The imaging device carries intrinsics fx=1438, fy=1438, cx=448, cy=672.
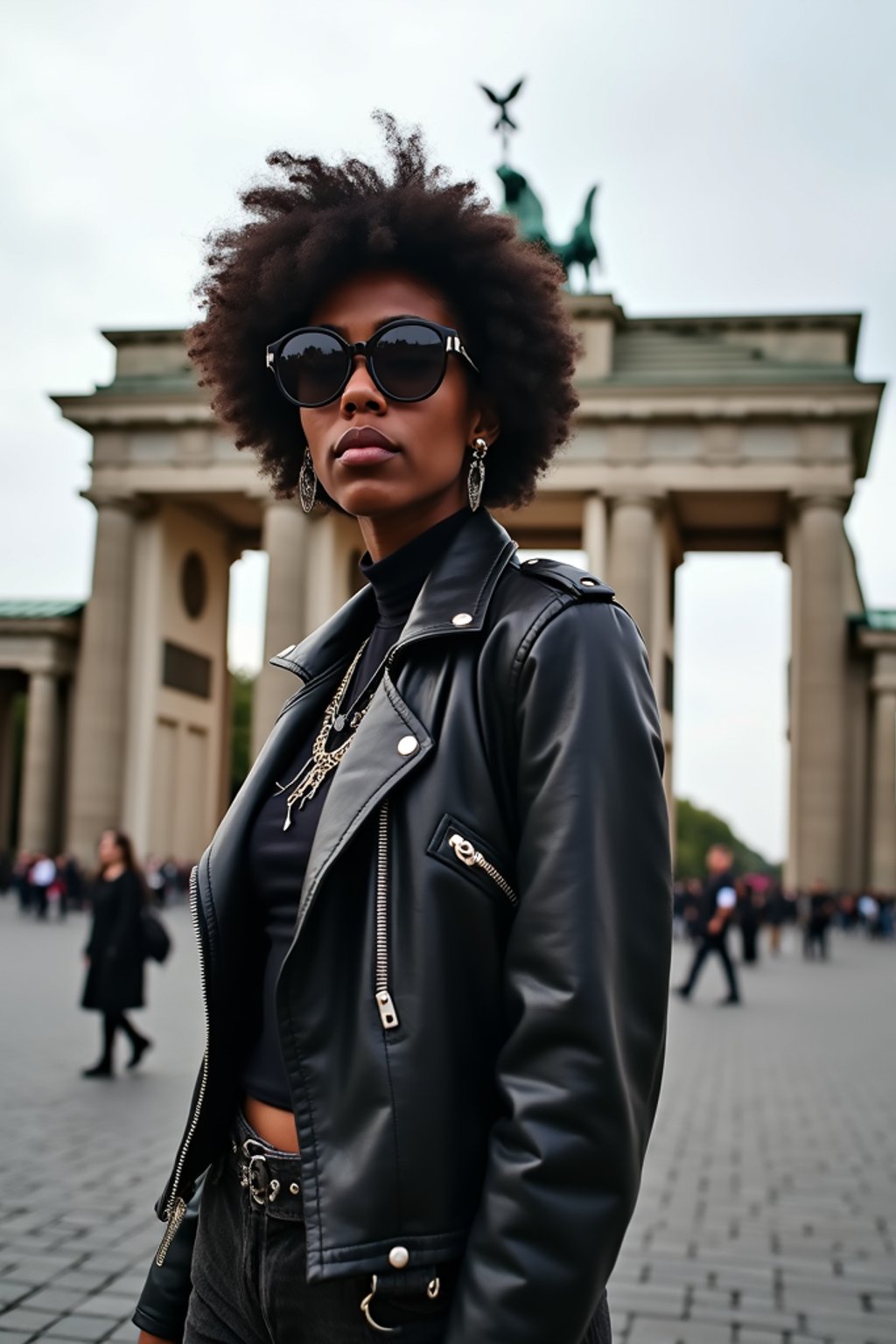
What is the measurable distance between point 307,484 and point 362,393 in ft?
1.87

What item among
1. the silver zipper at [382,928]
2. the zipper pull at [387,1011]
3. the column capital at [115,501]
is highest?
the column capital at [115,501]

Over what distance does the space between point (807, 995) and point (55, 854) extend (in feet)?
112

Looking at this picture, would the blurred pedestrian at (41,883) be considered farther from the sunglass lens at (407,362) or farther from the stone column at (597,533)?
the sunglass lens at (407,362)

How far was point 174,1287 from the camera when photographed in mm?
2316

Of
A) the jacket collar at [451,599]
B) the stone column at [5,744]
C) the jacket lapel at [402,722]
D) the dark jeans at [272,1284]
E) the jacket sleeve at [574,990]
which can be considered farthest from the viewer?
the stone column at [5,744]

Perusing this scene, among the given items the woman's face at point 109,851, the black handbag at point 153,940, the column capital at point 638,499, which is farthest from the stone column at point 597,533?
the black handbag at point 153,940

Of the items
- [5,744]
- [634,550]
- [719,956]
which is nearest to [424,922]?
[719,956]

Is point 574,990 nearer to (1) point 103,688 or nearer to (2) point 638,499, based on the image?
(2) point 638,499

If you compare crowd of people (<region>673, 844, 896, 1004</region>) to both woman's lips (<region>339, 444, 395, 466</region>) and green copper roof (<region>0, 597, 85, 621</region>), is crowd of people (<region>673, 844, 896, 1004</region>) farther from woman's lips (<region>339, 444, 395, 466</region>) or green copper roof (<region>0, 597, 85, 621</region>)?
green copper roof (<region>0, 597, 85, 621</region>)

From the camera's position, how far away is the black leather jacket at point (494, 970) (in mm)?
1688

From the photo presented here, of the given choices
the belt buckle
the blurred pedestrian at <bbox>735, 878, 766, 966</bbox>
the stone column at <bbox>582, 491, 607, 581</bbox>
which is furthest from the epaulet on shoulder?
the stone column at <bbox>582, 491, 607, 581</bbox>

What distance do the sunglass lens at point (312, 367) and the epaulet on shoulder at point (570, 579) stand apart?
0.47 meters

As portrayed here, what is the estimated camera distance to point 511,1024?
1824mm

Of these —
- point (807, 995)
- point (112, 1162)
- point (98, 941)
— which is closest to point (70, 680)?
point (807, 995)
